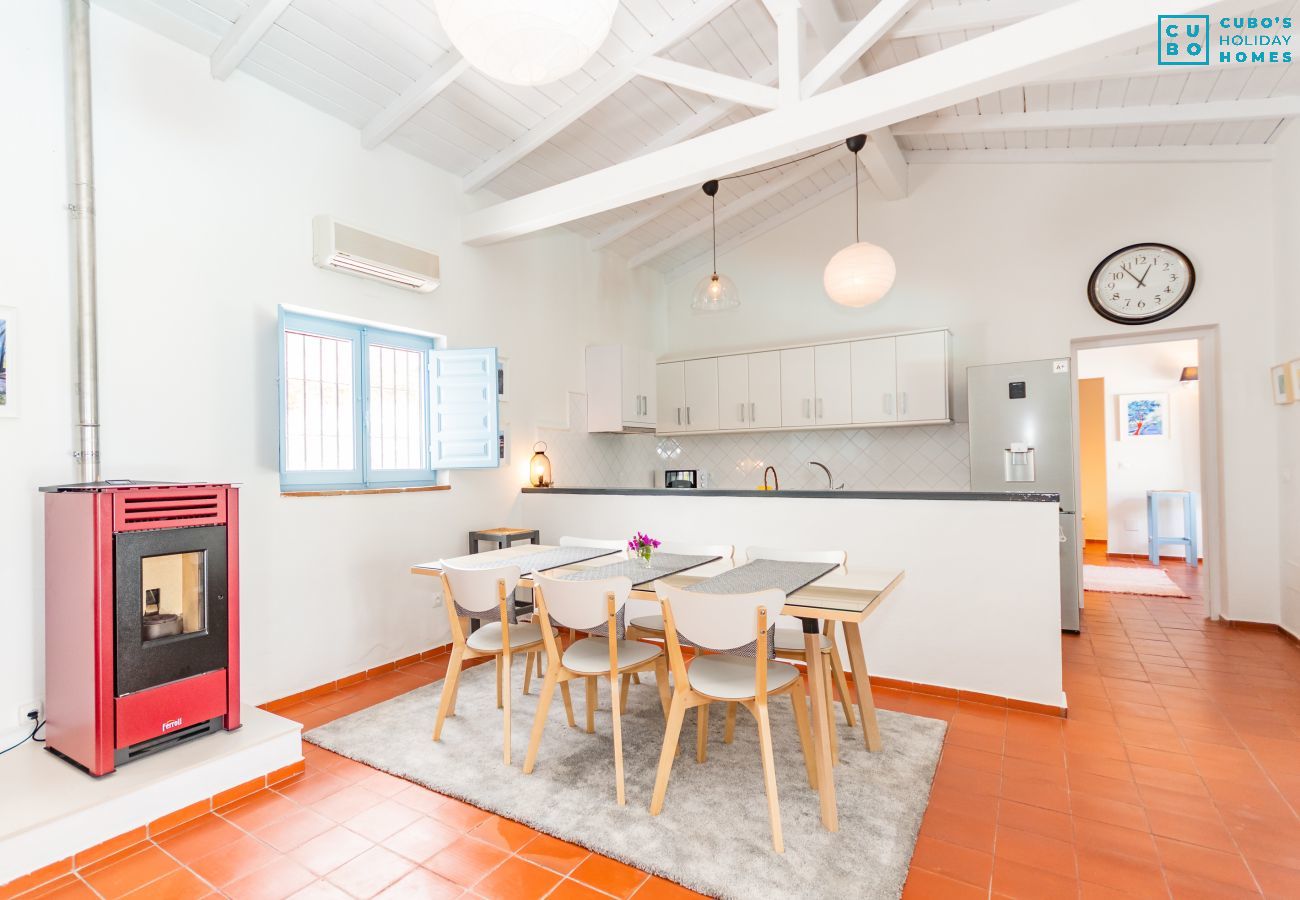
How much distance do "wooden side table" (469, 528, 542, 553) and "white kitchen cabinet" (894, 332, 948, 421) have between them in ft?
9.50

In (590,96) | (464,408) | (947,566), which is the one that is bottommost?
(947,566)

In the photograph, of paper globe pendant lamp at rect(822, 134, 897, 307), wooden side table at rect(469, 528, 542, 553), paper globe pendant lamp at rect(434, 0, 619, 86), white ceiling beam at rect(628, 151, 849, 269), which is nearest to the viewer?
paper globe pendant lamp at rect(434, 0, 619, 86)

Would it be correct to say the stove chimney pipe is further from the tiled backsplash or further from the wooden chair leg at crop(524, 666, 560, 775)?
the tiled backsplash

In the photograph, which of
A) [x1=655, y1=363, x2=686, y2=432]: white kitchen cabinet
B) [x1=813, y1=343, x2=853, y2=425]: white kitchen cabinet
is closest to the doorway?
[x1=813, y1=343, x2=853, y2=425]: white kitchen cabinet

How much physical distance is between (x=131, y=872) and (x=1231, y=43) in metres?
5.81

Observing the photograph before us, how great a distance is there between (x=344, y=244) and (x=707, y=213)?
3145 mm

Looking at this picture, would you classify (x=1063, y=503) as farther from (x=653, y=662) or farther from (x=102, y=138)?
(x=102, y=138)

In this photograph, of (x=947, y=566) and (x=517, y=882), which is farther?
(x=947, y=566)

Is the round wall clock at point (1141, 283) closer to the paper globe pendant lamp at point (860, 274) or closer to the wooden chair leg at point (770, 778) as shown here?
the paper globe pendant lamp at point (860, 274)

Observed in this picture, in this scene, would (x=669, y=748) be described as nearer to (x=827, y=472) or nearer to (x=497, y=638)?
(x=497, y=638)

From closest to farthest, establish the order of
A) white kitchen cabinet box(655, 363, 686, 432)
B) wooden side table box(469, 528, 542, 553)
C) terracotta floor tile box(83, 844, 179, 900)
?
1. terracotta floor tile box(83, 844, 179, 900)
2. wooden side table box(469, 528, 542, 553)
3. white kitchen cabinet box(655, 363, 686, 432)

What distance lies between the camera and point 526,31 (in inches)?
65.4

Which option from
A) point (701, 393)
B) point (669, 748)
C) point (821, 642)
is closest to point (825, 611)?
point (821, 642)

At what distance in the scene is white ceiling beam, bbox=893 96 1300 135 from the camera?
12.4ft
